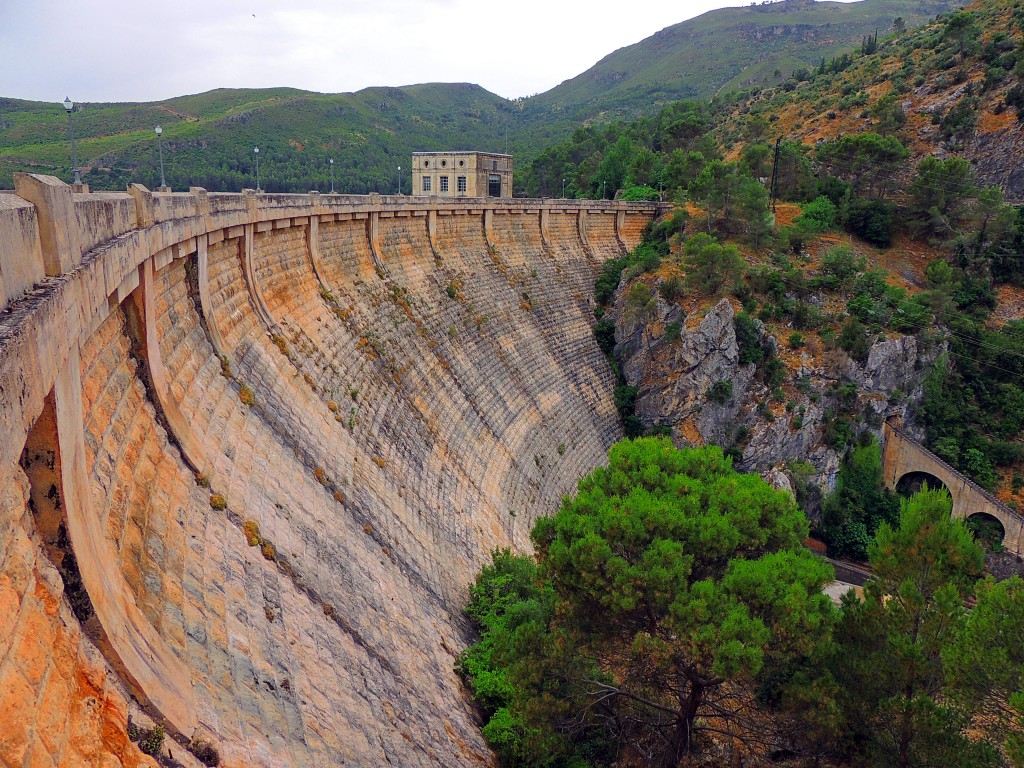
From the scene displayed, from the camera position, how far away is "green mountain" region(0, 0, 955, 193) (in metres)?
77.2

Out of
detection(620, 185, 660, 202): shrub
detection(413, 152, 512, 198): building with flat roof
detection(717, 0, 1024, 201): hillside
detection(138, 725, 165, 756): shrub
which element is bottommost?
detection(138, 725, 165, 756): shrub

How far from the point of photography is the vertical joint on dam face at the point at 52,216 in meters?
6.03

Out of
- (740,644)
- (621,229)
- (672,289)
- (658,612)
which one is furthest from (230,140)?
(740,644)

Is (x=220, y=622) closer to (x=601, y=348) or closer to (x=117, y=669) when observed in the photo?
(x=117, y=669)

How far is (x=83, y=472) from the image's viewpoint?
6883 millimetres

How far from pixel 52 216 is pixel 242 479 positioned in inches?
281

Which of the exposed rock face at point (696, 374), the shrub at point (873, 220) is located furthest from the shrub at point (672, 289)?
the shrub at point (873, 220)

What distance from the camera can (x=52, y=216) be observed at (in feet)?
20.5

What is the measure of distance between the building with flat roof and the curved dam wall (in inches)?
1021

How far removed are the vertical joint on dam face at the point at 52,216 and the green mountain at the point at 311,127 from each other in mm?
53584

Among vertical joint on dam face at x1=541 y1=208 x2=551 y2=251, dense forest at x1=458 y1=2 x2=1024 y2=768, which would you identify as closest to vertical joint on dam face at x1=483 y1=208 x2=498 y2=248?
vertical joint on dam face at x1=541 y1=208 x2=551 y2=251

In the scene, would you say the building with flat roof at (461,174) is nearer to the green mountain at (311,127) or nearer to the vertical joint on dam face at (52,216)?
the green mountain at (311,127)

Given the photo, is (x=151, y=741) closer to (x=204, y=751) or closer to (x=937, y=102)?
(x=204, y=751)

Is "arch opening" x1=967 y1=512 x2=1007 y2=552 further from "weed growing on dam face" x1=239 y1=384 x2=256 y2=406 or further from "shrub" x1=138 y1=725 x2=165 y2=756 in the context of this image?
"shrub" x1=138 y1=725 x2=165 y2=756
